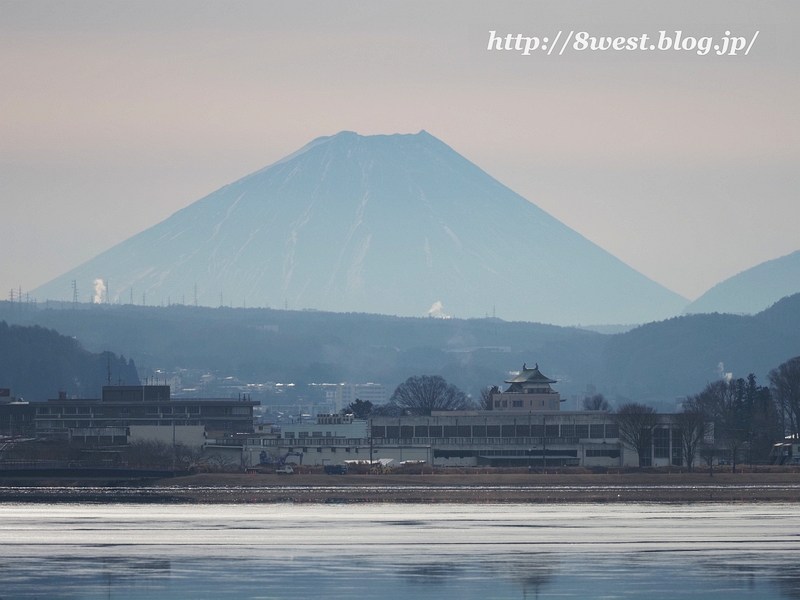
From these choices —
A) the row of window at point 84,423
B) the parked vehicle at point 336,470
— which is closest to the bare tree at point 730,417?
the parked vehicle at point 336,470

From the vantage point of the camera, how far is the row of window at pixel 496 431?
14350 cm

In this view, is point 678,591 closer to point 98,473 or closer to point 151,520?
point 151,520

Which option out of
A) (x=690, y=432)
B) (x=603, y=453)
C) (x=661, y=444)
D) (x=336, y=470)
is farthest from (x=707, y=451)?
(x=336, y=470)

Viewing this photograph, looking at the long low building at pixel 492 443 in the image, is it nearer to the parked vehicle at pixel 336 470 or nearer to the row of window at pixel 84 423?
the parked vehicle at pixel 336 470

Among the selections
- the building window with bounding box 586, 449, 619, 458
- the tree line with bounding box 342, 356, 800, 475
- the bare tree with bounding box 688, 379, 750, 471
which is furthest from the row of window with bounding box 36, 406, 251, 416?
the building window with bounding box 586, 449, 619, 458

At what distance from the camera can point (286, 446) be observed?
14550cm

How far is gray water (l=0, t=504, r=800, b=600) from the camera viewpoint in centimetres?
5628

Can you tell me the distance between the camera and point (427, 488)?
11181cm

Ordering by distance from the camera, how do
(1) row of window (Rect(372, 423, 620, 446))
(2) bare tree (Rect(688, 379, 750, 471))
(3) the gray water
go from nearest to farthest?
1. (3) the gray water
2. (1) row of window (Rect(372, 423, 620, 446))
3. (2) bare tree (Rect(688, 379, 750, 471))

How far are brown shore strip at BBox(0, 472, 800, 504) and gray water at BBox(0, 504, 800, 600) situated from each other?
12.6 meters

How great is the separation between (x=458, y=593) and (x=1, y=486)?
226 ft

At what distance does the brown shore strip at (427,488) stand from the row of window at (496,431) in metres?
17.2

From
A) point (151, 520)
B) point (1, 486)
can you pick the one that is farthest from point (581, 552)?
point (1, 486)

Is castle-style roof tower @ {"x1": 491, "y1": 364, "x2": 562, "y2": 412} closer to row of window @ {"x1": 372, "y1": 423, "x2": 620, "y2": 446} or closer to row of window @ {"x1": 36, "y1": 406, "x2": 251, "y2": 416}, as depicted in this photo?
row of window @ {"x1": 372, "y1": 423, "x2": 620, "y2": 446}
